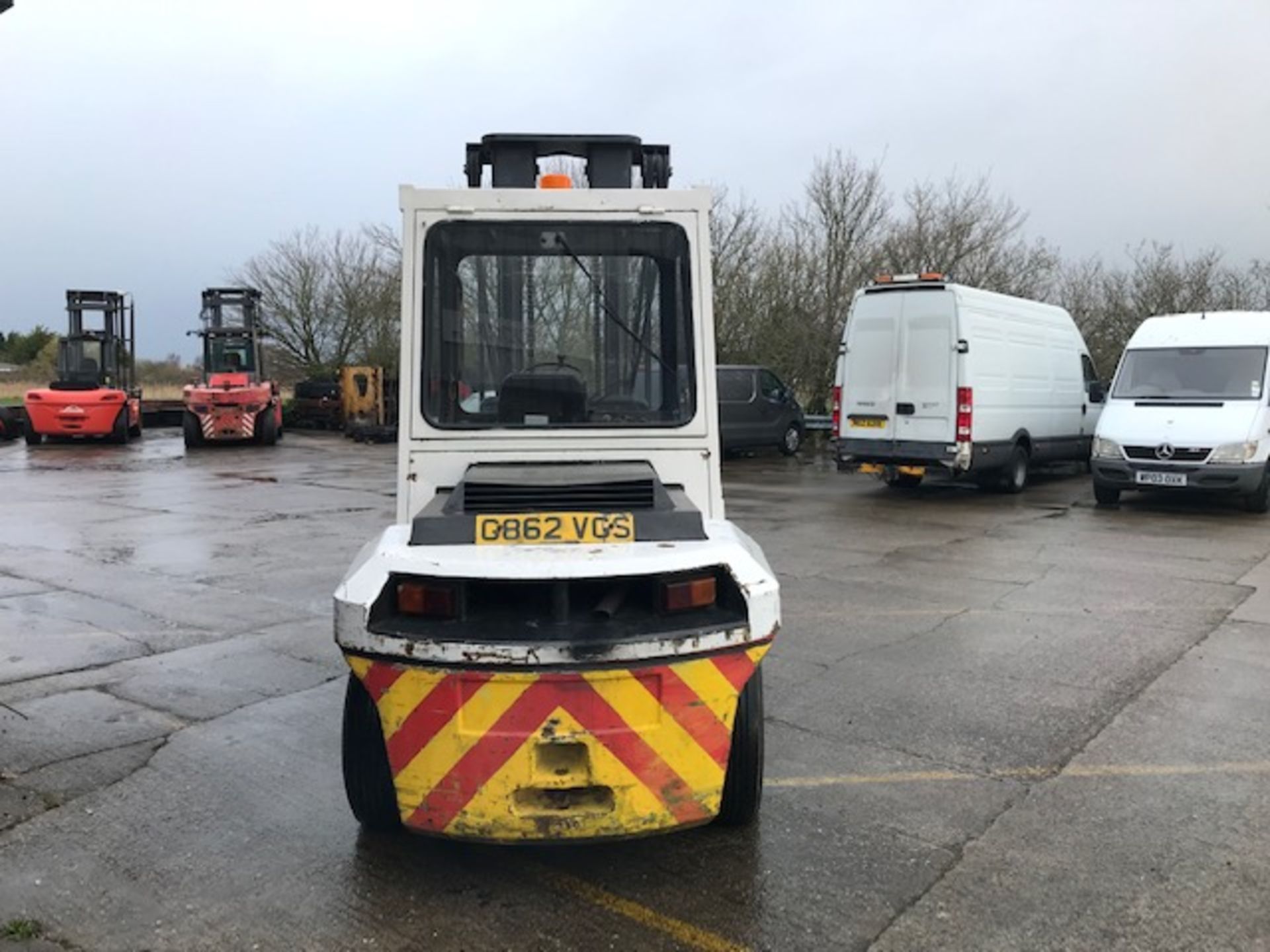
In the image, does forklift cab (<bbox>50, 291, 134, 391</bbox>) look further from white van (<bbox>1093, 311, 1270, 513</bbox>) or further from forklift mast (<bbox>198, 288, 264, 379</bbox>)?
white van (<bbox>1093, 311, 1270, 513</bbox>)

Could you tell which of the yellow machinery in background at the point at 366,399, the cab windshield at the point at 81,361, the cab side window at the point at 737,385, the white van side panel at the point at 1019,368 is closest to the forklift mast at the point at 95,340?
the cab windshield at the point at 81,361

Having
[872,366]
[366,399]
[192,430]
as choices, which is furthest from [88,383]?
[872,366]

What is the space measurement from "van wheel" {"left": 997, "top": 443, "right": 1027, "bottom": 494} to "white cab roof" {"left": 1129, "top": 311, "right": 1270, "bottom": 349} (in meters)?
2.12

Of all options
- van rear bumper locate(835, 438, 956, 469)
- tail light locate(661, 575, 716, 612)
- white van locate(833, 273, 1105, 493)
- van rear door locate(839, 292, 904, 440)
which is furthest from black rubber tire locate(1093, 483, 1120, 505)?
tail light locate(661, 575, 716, 612)

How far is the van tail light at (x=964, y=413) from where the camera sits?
1334cm

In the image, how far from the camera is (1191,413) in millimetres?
12805

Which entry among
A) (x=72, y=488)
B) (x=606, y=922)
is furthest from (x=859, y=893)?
(x=72, y=488)

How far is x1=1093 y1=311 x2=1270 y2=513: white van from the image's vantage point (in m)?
12.3

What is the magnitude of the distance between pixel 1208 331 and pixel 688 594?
42.3 feet

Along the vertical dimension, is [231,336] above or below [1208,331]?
above

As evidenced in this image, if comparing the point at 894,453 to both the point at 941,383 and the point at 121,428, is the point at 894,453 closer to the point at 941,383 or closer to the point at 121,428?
the point at 941,383

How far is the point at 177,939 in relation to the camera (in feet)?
10.5

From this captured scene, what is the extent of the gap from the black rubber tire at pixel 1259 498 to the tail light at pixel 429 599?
12293mm

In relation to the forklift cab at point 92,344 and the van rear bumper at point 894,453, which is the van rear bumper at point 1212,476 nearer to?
the van rear bumper at point 894,453
